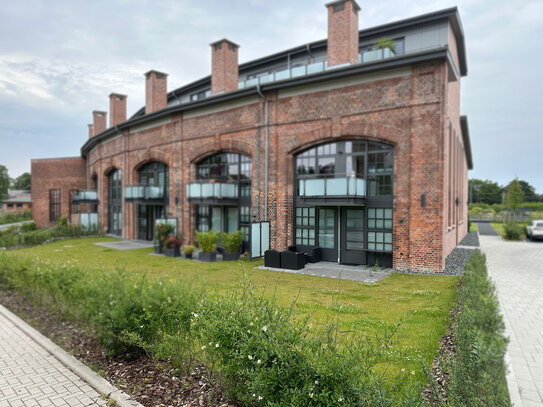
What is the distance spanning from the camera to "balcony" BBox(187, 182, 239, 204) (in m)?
17.4

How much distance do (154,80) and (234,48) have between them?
715 cm

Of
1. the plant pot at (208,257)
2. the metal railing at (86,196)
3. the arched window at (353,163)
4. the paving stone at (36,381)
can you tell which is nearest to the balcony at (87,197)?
the metal railing at (86,196)

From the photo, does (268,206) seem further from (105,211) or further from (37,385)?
(105,211)

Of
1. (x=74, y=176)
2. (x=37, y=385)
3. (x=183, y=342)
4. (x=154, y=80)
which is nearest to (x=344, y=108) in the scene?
(x=183, y=342)

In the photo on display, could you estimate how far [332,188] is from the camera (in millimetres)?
13500

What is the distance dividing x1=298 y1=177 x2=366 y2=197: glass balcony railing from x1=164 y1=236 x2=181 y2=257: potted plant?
6970 mm

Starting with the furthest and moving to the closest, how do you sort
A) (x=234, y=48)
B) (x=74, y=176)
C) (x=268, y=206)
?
(x=74, y=176) < (x=234, y=48) < (x=268, y=206)

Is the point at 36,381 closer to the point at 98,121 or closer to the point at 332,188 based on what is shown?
the point at 332,188

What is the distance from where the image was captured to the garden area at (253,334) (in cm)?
325

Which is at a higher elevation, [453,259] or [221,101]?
[221,101]

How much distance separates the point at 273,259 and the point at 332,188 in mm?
3685

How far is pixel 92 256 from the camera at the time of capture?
16.9 metres

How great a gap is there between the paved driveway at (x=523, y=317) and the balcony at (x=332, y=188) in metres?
5.45

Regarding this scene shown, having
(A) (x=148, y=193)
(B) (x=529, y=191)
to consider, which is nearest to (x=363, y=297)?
(A) (x=148, y=193)
